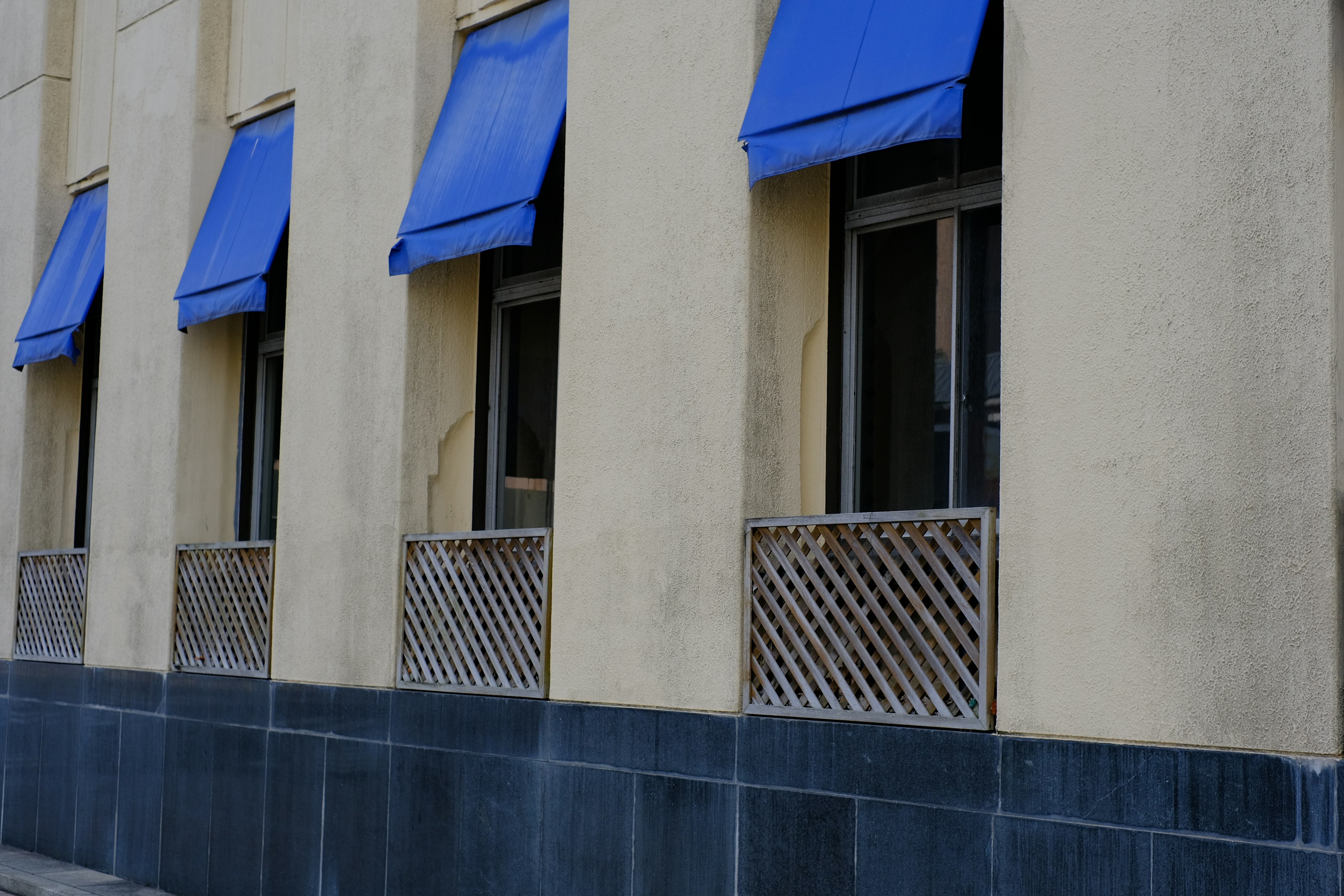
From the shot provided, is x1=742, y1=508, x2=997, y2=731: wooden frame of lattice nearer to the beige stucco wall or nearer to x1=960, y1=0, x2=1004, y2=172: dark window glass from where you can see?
the beige stucco wall

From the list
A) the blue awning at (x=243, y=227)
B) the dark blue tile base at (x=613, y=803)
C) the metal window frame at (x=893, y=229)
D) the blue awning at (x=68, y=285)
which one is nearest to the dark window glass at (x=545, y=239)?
the blue awning at (x=243, y=227)

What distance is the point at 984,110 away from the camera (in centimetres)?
790

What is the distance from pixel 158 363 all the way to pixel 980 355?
8.05 meters

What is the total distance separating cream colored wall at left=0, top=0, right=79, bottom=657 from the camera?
15.4 metres

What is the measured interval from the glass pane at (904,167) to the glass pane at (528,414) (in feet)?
9.02

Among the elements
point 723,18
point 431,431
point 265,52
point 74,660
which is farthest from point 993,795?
point 74,660

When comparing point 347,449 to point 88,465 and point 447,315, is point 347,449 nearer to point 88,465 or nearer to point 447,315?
point 447,315

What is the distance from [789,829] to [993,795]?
1.27 m

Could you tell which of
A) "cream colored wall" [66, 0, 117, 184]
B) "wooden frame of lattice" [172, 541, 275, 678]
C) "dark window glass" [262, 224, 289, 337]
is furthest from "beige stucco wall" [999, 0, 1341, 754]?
"cream colored wall" [66, 0, 117, 184]

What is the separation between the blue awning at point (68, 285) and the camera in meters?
14.4

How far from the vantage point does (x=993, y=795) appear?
255 inches

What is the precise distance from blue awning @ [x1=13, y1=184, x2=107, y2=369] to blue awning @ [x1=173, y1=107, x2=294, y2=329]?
6.44ft

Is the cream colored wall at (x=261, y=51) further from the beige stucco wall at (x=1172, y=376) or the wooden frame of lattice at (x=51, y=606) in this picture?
the beige stucco wall at (x=1172, y=376)

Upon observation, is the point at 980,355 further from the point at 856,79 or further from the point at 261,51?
the point at 261,51
